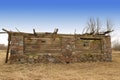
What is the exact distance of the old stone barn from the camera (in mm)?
13867

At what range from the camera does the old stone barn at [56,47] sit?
1387 cm

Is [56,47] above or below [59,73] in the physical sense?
above

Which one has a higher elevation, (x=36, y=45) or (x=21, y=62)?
(x=36, y=45)

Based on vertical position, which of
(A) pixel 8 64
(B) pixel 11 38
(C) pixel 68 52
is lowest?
(A) pixel 8 64

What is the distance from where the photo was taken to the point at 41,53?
14.4 m

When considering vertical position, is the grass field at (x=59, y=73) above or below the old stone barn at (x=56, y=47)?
below

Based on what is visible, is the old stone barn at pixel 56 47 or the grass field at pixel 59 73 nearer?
the grass field at pixel 59 73

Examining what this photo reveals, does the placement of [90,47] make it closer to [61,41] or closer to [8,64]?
[61,41]

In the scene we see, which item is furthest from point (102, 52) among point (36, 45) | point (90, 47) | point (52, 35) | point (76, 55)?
point (36, 45)

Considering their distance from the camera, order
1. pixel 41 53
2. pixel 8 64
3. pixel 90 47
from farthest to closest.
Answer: pixel 90 47
pixel 41 53
pixel 8 64

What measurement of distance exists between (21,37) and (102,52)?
6713 millimetres

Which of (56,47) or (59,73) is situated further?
(56,47)

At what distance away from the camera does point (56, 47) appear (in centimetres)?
1466

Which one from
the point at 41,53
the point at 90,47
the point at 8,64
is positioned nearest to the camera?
the point at 8,64
